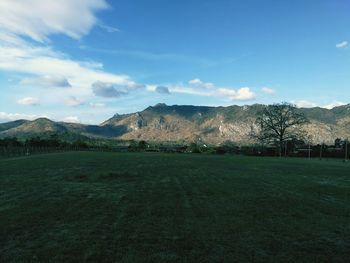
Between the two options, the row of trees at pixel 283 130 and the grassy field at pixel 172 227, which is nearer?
the grassy field at pixel 172 227

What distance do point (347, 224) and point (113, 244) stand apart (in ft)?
16.8

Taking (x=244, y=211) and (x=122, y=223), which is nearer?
(x=122, y=223)

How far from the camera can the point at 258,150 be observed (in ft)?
247

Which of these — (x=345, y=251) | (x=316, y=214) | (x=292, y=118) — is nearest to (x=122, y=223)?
(x=345, y=251)

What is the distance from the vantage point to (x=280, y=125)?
2798 inches

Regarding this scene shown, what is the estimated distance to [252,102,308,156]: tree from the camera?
70.8 metres

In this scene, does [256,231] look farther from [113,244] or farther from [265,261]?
[113,244]

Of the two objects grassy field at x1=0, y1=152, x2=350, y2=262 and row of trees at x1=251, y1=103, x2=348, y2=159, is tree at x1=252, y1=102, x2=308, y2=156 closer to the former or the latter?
row of trees at x1=251, y1=103, x2=348, y2=159

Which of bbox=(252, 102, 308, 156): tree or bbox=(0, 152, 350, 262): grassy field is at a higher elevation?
bbox=(252, 102, 308, 156): tree

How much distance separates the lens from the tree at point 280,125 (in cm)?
7081

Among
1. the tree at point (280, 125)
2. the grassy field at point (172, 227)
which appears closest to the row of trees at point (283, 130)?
the tree at point (280, 125)

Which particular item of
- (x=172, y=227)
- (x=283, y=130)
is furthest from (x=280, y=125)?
(x=172, y=227)

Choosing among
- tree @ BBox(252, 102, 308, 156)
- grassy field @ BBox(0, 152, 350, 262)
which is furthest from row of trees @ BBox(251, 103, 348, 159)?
grassy field @ BBox(0, 152, 350, 262)

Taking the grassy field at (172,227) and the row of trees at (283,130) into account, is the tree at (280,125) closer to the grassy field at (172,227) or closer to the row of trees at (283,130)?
the row of trees at (283,130)
